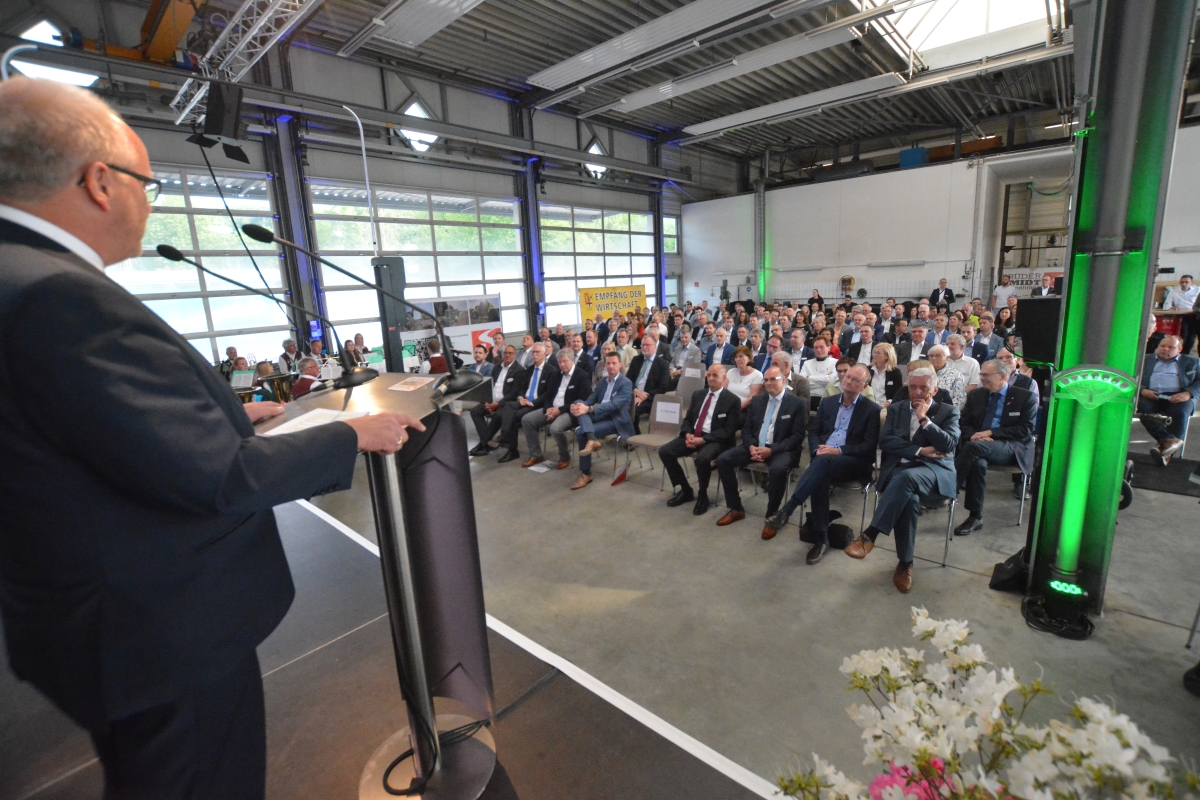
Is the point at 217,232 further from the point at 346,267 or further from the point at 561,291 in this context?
the point at 561,291

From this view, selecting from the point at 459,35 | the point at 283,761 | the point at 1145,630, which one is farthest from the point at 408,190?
the point at 1145,630

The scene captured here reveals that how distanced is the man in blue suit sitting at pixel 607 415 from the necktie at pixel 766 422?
1.26 metres

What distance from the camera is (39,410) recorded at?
74 centimetres

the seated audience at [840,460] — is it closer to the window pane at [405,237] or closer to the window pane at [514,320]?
the window pane at [405,237]

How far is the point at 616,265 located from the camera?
48.3 ft

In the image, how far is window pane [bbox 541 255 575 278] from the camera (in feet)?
42.2

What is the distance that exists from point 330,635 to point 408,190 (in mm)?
9620

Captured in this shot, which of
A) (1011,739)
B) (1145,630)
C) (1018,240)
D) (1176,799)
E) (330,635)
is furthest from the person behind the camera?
(1018,240)

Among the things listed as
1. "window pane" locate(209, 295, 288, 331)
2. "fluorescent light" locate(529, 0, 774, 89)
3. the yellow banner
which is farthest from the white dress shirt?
the yellow banner

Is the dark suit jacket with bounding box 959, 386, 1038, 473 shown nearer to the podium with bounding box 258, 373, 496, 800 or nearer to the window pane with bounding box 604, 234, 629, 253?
the podium with bounding box 258, 373, 496, 800

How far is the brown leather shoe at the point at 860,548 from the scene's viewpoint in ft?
11.0

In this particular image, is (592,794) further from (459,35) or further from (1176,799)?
(459,35)

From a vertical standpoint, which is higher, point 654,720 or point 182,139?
point 182,139

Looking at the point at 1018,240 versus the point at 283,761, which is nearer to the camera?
the point at 283,761
